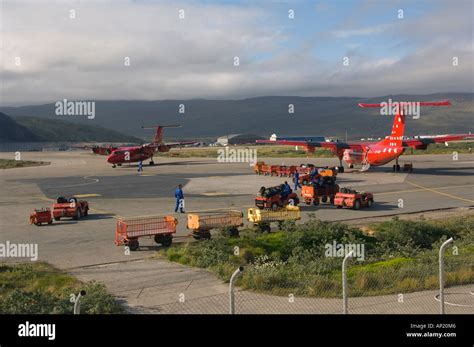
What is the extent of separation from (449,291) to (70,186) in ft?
144

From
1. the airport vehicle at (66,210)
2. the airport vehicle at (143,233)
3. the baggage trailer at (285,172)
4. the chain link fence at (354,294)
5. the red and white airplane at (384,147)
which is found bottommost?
the chain link fence at (354,294)

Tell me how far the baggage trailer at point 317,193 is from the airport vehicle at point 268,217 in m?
8.98

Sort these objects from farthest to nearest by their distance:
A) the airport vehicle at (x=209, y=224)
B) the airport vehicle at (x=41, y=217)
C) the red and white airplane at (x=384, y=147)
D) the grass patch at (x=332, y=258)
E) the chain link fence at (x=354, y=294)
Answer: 1. the red and white airplane at (x=384, y=147)
2. the airport vehicle at (x=41, y=217)
3. the airport vehicle at (x=209, y=224)
4. the grass patch at (x=332, y=258)
5. the chain link fence at (x=354, y=294)

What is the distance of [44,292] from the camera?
17625 mm

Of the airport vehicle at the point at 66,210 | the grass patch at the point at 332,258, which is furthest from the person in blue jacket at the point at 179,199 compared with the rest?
the grass patch at the point at 332,258

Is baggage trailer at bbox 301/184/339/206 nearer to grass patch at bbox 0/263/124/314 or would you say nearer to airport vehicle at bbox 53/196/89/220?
airport vehicle at bbox 53/196/89/220

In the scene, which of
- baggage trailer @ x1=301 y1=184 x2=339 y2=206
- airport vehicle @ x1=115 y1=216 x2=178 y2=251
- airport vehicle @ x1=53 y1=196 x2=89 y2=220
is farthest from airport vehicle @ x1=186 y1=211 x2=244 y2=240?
baggage trailer @ x1=301 y1=184 x2=339 y2=206

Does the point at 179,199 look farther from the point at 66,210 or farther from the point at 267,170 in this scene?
the point at 267,170

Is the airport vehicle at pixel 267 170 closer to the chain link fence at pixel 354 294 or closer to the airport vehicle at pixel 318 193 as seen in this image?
the airport vehicle at pixel 318 193

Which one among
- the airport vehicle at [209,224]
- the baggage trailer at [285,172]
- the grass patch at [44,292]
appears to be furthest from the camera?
the baggage trailer at [285,172]

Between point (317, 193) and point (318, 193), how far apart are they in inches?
3.9

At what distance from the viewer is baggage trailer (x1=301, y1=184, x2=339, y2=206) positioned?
38.2 m

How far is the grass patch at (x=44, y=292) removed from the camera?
1476 cm
